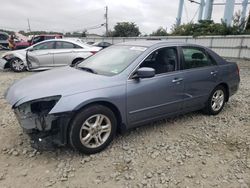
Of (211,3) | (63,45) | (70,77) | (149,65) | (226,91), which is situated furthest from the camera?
(211,3)

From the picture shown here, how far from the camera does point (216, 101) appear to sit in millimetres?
4855

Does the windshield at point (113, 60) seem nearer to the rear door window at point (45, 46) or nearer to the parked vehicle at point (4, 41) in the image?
the rear door window at point (45, 46)

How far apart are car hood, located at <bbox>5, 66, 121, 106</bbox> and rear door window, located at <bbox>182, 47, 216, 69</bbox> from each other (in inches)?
59.9

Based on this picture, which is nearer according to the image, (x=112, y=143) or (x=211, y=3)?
(x=112, y=143)

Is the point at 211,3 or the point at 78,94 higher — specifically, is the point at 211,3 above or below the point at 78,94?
above

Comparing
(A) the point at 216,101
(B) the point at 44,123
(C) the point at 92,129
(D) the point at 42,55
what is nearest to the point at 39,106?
(B) the point at 44,123

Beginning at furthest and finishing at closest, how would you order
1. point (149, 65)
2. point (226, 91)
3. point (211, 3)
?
point (211, 3), point (226, 91), point (149, 65)

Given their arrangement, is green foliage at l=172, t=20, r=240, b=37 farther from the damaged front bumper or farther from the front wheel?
the damaged front bumper

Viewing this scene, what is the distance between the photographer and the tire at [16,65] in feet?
32.1

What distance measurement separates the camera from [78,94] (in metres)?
3.05

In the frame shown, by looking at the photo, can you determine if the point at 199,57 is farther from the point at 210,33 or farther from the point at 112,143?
the point at 210,33

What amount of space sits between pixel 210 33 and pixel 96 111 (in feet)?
65.4

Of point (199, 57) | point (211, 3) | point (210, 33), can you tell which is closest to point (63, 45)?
point (199, 57)

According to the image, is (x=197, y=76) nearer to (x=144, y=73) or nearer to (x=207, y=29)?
(x=144, y=73)
